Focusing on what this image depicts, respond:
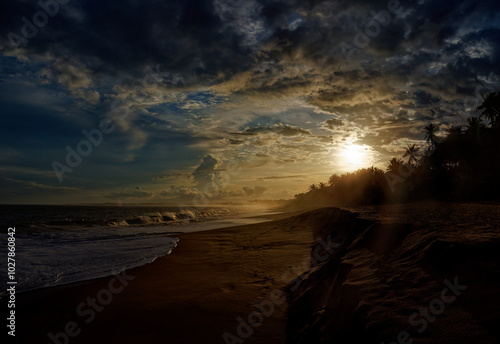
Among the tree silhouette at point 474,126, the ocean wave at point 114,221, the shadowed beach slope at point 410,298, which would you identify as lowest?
the shadowed beach slope at point 410,298

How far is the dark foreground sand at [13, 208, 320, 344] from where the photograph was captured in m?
4.19

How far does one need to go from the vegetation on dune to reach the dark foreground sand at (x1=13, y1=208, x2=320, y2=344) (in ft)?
94.8

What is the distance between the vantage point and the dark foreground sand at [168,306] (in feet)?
13.8

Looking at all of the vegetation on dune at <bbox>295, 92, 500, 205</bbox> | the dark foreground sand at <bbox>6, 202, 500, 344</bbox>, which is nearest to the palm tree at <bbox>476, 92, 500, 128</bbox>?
the vegetation on dune at <bbox>295, 92, 500, 205</bbox>

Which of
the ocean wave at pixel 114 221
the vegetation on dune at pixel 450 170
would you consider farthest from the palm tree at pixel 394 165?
the ocean wave at pixel 114 221

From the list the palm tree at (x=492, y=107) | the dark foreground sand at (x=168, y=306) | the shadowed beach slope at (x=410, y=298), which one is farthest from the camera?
the palm tree at (x=492, y=107)

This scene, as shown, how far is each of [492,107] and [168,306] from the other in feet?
146

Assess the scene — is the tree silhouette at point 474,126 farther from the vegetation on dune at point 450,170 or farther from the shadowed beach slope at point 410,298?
the shadowed beach slope at point 410,298

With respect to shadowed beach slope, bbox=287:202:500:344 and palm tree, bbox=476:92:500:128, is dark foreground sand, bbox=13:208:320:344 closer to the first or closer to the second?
shadowed beach slope, bbox=287:202:500:344

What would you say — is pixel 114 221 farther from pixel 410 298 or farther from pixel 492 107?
pixel 492 107

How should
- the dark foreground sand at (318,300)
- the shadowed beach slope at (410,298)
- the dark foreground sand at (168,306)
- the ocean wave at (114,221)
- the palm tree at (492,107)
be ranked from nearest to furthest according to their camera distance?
the shadowed beach slope at (410,298) → the dark foreground sand at (318,300) → the dark foreground sand at (168,306) → the ocean wave at (114,221) → the palm tree at (492,107)

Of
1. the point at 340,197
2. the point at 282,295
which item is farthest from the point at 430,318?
the point at 340,197

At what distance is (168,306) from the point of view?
514 cm

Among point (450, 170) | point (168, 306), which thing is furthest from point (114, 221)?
point (450, 170)
